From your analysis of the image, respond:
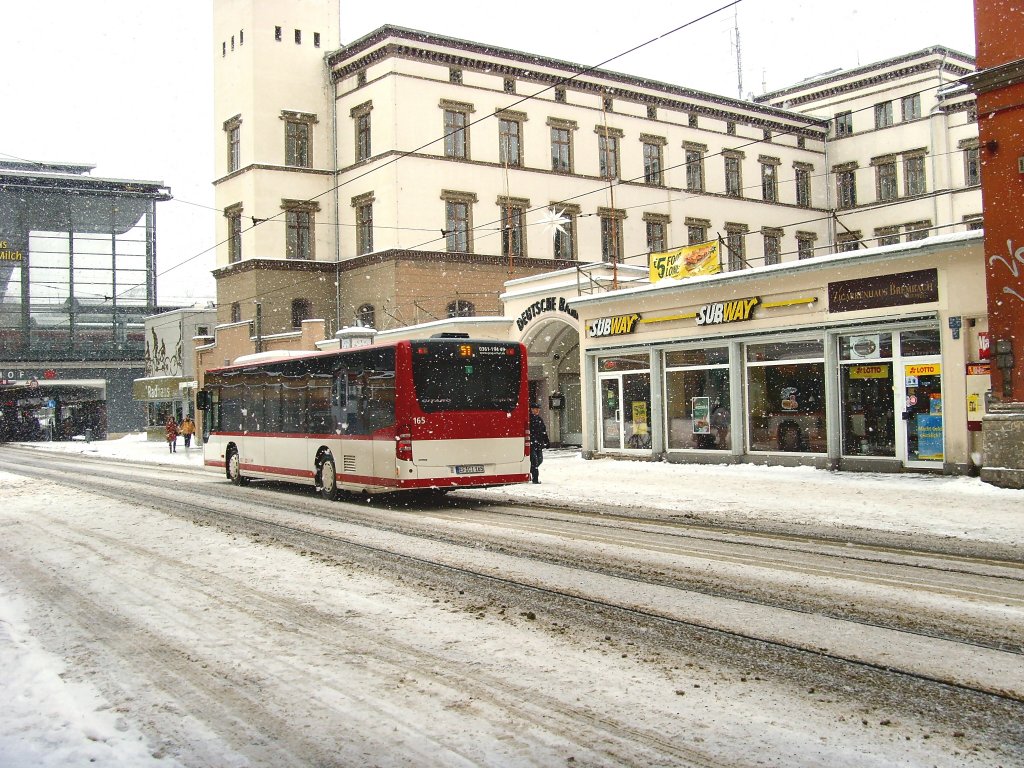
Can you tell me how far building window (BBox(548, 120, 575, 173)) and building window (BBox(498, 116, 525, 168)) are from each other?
207cm

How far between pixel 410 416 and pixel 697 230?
44916mm

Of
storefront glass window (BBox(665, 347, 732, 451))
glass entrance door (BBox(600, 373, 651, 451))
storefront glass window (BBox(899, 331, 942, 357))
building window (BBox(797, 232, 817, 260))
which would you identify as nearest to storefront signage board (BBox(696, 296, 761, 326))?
storefront glass window (BBox(665, 347, 732, 451))

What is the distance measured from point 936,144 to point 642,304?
37856mm

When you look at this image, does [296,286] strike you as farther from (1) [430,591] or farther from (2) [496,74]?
(1) [430,591]

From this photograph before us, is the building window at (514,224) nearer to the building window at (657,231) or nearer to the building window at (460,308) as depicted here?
the building window at (460,308)

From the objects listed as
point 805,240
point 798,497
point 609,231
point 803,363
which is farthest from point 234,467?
point 805,240

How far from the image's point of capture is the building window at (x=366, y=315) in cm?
4845

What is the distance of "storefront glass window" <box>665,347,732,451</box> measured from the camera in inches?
971

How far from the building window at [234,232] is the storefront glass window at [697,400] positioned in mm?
32450

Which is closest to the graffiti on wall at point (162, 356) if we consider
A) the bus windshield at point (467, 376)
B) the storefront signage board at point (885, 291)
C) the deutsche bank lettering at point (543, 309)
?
the deutsche bank lettering at point (543, 309)

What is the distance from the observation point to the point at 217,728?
16.7 ft

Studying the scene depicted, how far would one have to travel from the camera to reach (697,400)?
1002 inches

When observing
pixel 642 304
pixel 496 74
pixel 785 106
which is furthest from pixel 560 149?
pixel 642 304

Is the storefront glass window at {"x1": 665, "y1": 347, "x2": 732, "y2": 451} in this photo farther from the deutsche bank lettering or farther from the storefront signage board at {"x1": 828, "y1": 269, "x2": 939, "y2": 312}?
the deutsche bank lettering
